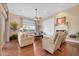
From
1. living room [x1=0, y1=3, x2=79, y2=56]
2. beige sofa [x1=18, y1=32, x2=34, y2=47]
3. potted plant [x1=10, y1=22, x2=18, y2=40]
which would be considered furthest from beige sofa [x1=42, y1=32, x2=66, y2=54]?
potted plant [x1=10, y1=22, x2=18, y2=40]

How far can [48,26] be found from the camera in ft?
13.0

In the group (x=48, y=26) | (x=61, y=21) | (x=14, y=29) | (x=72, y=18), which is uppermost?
(x=72, y=18)

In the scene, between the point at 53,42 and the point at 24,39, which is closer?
the point at 53,42

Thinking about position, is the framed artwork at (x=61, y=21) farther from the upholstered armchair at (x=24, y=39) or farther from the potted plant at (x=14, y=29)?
the potted plant at (x=14, y=29)

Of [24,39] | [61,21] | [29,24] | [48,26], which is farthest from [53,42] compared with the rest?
[24,39]

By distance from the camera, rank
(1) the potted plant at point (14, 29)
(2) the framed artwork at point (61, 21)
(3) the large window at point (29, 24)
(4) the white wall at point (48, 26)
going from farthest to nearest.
→ (2) the framed artwork at point (61, 21), (4) the white wall at point (48, 26), (1) the potted plant at point (14, 29), (3) the large window at point (29, 24)

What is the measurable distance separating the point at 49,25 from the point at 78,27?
1.83 metres

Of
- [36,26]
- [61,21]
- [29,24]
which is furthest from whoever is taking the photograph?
[61,21]

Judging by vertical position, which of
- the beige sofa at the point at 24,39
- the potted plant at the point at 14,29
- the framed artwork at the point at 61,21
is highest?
the framed artwork at the point at 61,21

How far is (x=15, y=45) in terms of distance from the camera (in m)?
4.36

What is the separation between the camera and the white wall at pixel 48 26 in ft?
12.8

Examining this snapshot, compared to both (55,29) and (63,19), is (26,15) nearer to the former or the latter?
(55,29)

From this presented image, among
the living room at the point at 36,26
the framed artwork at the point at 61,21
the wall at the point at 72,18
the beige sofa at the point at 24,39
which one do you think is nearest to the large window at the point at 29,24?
the living room at the point at 36,26

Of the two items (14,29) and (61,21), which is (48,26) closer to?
(61,21)
